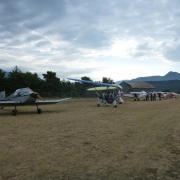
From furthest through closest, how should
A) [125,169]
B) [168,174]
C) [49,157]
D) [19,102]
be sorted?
[19,102]
[49,157]
[125,169]
[168,174]

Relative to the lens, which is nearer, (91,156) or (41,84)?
(91,156)

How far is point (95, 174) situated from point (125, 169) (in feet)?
2.51

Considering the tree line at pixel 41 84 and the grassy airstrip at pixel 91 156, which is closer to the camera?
the grassy airstrip at pixel 91 156

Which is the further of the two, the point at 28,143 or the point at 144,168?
the point at 28,143

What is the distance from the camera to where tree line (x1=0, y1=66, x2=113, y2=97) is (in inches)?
2662

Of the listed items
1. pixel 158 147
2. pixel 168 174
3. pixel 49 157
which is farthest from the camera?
pixel 158 147

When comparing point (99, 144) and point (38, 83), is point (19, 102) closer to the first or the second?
point (99, 144)

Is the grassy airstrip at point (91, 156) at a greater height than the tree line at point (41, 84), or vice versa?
the tree line at point (41, 84)

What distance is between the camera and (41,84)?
73.2 m

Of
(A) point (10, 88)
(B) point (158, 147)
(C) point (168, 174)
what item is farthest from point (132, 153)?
(A) point (10, 88)

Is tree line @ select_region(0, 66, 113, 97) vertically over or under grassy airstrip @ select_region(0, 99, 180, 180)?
over

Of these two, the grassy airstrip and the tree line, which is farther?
the tree line

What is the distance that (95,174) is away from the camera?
675cm

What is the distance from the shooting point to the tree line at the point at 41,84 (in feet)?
222
